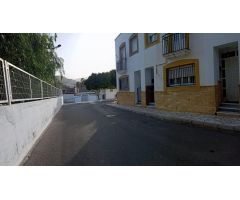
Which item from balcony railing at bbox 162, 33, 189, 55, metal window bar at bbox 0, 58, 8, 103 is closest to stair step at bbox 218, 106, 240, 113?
balcony railing at bbox 162, 33, 189, 55

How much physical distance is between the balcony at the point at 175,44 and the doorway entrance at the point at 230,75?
182cm

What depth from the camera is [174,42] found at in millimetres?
11766

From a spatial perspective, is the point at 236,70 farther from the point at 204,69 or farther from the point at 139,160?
the point at 139,160

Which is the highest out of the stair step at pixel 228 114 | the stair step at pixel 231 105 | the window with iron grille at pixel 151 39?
the window with iron grille at pixel 151 39

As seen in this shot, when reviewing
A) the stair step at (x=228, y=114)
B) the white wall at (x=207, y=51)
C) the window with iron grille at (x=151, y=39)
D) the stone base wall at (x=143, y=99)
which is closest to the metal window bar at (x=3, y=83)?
the stair step at (x=228, y=114)

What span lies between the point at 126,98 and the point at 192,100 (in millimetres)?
9843

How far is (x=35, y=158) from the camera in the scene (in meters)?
4.91

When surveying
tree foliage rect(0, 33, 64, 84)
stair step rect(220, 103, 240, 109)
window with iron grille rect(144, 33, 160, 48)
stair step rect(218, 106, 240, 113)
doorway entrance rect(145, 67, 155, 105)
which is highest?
window with iron grille rect(144, 33, 160, 48)

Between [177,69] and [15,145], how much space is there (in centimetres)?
989

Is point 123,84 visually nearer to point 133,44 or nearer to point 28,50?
point 133,44

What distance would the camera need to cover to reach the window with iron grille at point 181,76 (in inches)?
444

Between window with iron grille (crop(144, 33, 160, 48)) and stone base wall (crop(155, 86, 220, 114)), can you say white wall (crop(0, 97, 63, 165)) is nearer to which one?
stone base wall (crop(155, 86, 220, 114))

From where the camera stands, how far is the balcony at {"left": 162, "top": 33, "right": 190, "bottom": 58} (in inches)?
430

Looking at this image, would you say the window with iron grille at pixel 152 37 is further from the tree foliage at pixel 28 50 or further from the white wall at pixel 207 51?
the tree foliage at pixel 28 50
